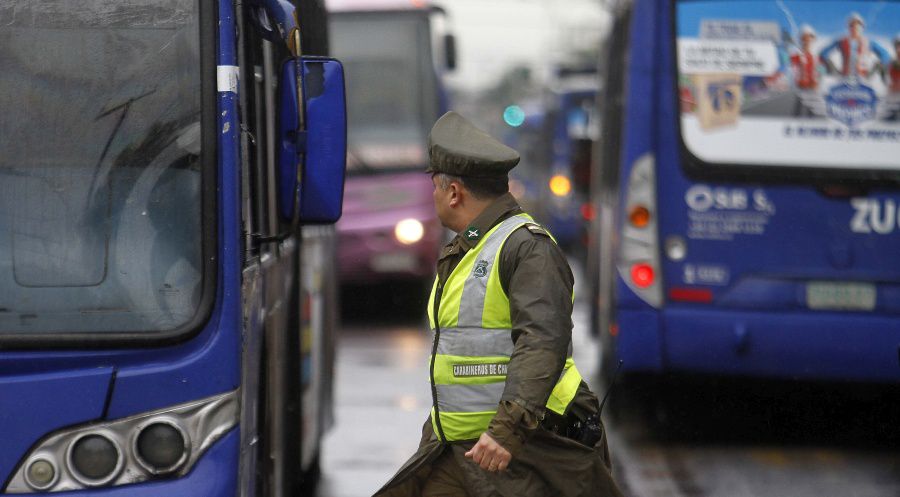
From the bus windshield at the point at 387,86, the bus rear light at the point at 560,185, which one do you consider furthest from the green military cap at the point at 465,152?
the bus rear light at the point at 560,185

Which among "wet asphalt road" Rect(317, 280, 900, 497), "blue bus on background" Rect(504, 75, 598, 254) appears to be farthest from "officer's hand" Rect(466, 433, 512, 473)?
"blue bus on background" Rect(504, 75, 598, 254)

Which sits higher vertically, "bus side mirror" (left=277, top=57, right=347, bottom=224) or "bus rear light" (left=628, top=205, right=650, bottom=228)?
"bus side mirror" (left=277, top=57, right=347, bottom=224)

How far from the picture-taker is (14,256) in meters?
4.29

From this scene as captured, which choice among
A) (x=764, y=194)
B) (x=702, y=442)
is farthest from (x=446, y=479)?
(x=702, y=442)

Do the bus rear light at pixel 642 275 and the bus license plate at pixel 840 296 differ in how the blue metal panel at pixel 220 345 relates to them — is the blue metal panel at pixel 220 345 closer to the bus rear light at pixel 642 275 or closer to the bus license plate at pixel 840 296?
the bus rear light at pixel 642 275

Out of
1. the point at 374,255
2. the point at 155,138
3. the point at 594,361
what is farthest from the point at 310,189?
the point at 374,255

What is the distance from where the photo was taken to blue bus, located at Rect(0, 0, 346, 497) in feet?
13.5

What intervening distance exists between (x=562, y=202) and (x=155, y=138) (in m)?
28.0

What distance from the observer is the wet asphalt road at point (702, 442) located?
8094 millimetres

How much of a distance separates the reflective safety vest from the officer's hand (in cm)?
21

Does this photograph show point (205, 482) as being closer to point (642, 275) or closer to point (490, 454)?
point (490, 454)

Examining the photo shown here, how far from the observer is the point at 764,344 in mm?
8977

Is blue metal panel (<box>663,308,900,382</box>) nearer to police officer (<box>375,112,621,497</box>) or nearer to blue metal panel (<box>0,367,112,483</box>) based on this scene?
police officer (<box>375,112,621,497</box>)

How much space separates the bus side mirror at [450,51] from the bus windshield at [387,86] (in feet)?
2.67
